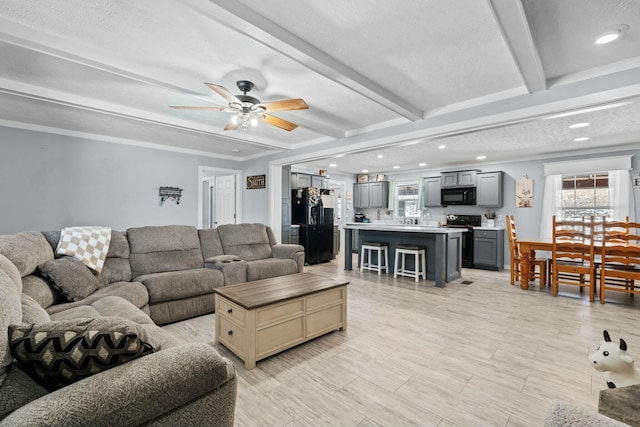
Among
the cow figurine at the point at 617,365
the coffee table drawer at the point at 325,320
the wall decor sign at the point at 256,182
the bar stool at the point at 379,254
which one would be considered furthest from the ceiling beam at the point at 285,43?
the wall decor sign at the point at 256,182

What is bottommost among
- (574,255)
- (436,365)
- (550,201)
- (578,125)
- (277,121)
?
(436,365)

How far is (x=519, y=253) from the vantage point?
4891mm

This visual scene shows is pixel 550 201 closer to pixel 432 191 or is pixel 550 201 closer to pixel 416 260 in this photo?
pixel 432 191

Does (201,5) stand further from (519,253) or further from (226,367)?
(519,253)

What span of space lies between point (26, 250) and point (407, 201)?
7.54 m

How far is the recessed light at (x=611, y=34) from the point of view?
2.01 meters

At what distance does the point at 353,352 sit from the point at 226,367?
153 cm

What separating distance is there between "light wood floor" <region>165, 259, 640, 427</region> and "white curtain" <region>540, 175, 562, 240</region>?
90.6 inches

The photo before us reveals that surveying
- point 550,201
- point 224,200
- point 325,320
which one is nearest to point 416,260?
point 325,320

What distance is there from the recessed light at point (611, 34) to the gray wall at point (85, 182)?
5.89 m

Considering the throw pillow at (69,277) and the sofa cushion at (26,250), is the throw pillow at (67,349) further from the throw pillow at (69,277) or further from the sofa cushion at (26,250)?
the throw pillow at (69,277)

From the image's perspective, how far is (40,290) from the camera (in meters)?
2.10

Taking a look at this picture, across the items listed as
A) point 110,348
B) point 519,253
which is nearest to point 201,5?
point 110,348

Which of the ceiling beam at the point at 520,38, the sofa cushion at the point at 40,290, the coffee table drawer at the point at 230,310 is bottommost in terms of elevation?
the coffee table drawer at the point at 230,310
